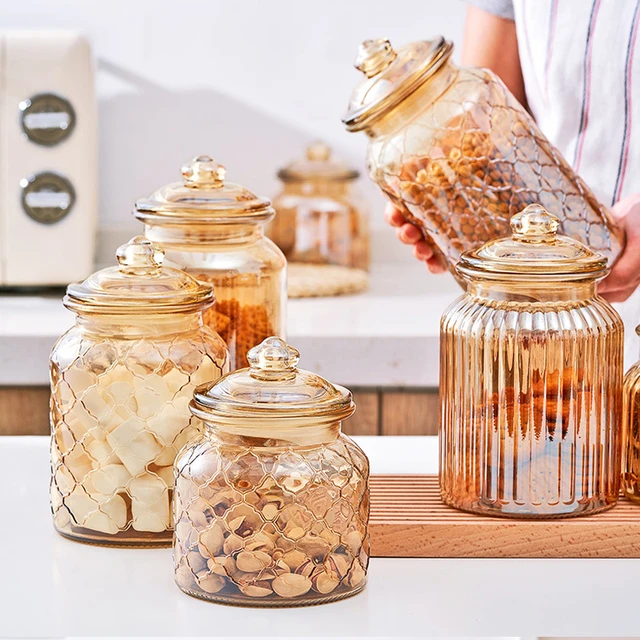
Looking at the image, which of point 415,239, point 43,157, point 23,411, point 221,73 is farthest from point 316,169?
point 415,239

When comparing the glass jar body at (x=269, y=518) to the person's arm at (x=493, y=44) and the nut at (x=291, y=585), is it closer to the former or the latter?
the nut at (x=291, y=585)

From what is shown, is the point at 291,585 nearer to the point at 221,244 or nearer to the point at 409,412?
the point at 221,244

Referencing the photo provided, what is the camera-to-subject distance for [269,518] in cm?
61

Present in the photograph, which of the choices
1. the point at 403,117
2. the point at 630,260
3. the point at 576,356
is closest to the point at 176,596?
the point at 576,356

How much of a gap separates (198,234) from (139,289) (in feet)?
0.46

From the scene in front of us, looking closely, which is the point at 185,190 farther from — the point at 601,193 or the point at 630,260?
the point at 601,193

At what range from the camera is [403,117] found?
824 mm

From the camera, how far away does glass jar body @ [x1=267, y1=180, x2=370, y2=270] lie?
77.9 inches

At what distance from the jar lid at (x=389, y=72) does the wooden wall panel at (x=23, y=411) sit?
87 centimetres

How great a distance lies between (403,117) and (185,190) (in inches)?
6.4

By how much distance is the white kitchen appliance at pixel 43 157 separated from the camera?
1.79 meters

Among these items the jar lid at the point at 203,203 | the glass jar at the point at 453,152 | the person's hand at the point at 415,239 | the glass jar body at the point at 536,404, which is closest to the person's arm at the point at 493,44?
the person's hand at the point at 415,239

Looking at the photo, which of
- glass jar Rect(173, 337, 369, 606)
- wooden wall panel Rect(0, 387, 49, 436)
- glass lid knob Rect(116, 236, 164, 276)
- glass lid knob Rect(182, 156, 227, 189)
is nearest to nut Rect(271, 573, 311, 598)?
glass jar Rect(173, 337, 369, 606)

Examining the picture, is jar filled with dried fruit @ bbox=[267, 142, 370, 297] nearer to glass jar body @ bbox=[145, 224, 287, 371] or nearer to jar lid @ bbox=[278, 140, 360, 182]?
jar lid @ bbox=[278, 140, 360, 182]
